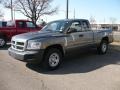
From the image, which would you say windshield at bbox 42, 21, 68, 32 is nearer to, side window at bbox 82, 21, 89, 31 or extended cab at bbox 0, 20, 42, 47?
side window at bbox 82, 21, 89, 31

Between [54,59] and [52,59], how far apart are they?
0.09 m

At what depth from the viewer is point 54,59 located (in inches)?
290

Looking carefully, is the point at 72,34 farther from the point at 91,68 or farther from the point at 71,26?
the point at 91,68

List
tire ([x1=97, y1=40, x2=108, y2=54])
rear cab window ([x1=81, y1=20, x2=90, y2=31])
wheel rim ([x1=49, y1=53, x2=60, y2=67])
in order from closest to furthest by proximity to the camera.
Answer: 1. wheel rim ([x1=49, y1=53, x2=60, y2=67])
2. rear cab window ([x1=81, y1=20, x2=90, y2=31])
3. tire ([x1=97, y1=40, x2=108, y2=54])

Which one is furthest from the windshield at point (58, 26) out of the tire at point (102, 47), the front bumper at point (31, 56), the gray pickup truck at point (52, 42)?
the tire at point (102, 47)

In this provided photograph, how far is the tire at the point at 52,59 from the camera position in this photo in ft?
23.3

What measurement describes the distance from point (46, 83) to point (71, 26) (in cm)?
310

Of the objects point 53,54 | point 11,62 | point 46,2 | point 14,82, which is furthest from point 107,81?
point 46,2

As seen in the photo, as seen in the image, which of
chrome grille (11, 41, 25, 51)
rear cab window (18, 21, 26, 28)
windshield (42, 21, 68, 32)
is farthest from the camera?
rear cab window (18, 21, 26, 28)

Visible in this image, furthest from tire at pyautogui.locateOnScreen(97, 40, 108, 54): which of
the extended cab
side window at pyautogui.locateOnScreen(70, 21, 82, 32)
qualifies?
the extended cab

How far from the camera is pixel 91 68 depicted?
7500 millimetres

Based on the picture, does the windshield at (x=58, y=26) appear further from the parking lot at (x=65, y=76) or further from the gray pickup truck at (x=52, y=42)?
the parking lot at (x=65, y=76)

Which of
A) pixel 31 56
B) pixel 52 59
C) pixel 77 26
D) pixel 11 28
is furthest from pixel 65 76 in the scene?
pixel 11 28

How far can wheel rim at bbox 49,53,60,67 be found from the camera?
726cm
